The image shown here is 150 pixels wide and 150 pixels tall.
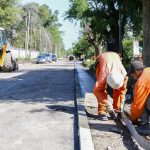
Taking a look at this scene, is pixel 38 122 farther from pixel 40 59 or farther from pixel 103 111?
pixel 40 59

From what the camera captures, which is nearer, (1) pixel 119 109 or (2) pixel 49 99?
(1) pixel 119 109

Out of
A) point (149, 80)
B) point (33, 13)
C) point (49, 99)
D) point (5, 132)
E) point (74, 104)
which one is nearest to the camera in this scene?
point (149, 80)

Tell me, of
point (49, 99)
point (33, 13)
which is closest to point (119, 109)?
point (49, 99)

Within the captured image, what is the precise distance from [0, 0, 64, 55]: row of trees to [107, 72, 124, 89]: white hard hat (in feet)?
179

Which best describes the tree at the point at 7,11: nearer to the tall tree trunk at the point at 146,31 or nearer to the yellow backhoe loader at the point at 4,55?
the yellow backhoe loader at the point at 4,55

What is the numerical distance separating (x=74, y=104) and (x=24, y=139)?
18.6ft

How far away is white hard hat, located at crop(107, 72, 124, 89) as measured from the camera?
11016 millimetres

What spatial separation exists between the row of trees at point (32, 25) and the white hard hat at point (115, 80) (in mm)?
54634

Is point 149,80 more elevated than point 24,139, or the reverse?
point 149,80

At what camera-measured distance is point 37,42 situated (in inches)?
5906

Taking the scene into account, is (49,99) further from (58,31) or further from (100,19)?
(58,31)

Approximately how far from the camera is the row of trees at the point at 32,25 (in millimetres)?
66875

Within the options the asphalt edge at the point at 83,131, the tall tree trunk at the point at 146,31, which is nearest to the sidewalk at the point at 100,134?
the asphalt edge at the point at 83,131

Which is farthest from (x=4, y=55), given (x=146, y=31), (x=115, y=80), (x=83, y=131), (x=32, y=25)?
(x=32, y=25)
